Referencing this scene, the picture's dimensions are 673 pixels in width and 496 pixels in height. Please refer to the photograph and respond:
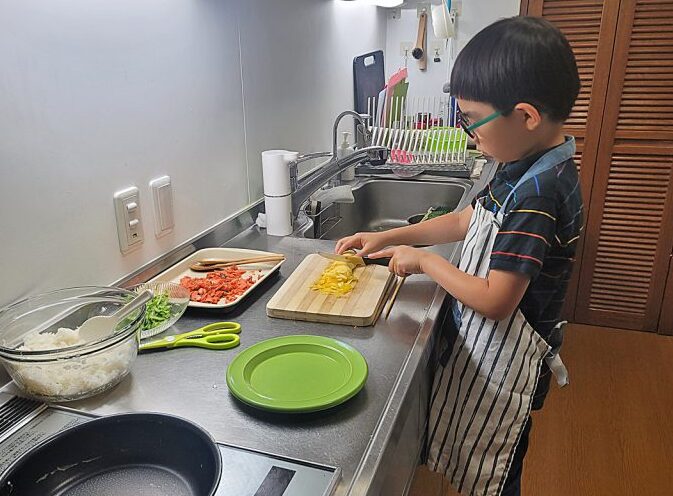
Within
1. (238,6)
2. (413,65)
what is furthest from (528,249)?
(413,65)

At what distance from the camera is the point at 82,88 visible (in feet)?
3.04

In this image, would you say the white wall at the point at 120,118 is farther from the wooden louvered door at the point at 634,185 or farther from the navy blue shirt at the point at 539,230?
the wooden louvered door at the point at 634,185

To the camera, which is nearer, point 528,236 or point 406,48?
point 528,236

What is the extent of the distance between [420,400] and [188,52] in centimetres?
84

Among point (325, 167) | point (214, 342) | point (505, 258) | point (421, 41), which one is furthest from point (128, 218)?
point (421, 41)

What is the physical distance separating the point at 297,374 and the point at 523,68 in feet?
1.84

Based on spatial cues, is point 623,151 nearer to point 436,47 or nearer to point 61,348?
point 436,47

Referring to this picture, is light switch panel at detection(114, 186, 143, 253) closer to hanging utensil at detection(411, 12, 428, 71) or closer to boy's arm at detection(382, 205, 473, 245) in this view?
boy's arm at detection(382, 205, 473, 245)

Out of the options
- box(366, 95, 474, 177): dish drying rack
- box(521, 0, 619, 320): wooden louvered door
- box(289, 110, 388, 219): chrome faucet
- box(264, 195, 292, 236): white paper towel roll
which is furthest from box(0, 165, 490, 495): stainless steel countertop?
box(521, 0, 619, 320): wooden louvered door

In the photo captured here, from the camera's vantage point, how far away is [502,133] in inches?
35.6

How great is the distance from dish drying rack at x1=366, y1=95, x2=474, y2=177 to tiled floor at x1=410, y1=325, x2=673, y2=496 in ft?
3.07

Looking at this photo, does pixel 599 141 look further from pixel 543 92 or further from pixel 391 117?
pixel 543 92

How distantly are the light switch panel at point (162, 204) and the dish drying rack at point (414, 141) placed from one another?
3.47ft

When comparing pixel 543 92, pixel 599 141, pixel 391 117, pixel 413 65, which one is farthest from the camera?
pixel 413 65
